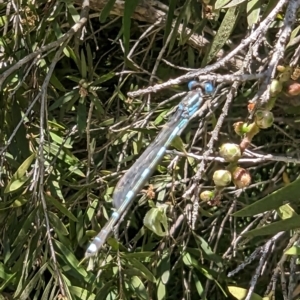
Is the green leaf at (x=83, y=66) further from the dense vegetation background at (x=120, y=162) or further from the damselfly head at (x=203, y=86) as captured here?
the damselfly head at (x=203, y=86)

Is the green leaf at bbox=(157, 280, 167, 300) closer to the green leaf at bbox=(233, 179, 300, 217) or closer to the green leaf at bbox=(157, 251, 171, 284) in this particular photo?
the green leaf at bbox=(157, 251, 171, 284)

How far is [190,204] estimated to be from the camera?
123 centimetres

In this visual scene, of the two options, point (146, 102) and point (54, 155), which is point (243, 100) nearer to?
point (146, 102)

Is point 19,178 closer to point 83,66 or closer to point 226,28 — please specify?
point 83,66

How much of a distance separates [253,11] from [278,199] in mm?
371

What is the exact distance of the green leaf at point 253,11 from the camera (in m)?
0.92

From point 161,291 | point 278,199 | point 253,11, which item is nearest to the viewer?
point 278,199

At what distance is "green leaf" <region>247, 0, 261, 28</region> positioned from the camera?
3.03 ft

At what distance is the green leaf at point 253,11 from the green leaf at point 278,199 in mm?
341

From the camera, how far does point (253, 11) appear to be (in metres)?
0.94

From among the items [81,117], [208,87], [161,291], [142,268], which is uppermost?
[208,87]

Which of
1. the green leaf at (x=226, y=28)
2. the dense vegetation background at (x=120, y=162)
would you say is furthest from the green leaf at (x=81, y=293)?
the green leaf at (x=226, y=28)

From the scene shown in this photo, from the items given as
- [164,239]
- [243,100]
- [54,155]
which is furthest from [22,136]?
[243,100]

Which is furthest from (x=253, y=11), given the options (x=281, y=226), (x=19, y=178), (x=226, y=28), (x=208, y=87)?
(x=19, y=178)
